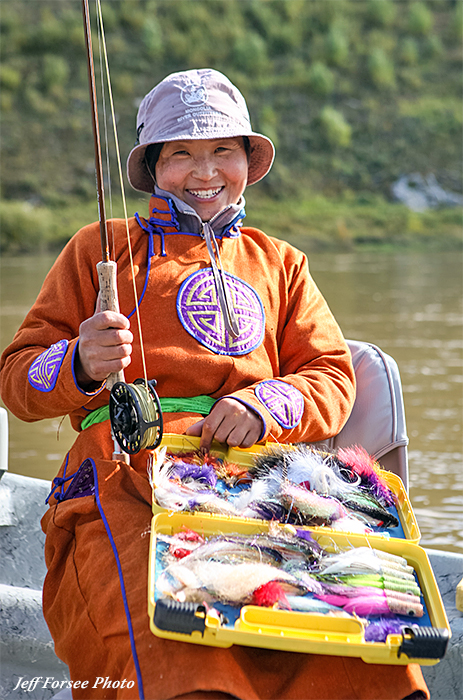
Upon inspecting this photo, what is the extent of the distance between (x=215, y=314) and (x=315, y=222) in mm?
14612

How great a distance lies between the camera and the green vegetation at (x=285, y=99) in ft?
53.5

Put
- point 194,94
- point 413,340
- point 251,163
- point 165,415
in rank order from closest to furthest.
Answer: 1. point 165,415
2. point 194,94
3. point 251,163
4. point 413,340

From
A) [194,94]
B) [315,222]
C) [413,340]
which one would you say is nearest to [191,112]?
[194,94]

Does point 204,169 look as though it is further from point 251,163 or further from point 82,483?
point 82,483

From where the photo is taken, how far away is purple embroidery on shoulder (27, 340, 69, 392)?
5.26ft

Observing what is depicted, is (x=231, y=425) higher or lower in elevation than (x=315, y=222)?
higher

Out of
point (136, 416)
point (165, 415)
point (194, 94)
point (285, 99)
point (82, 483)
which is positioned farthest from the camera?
point (285, 99)

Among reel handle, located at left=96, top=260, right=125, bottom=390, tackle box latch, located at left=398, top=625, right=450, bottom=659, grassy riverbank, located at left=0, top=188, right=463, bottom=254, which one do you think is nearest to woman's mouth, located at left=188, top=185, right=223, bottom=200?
reel handle, located at left=96, top=260, right=125, bottom=390

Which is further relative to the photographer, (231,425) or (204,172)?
(204,172)

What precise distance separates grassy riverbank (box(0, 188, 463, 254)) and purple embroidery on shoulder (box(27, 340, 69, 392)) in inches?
479

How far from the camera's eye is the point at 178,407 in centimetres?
176

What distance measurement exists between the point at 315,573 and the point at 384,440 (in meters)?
0.67

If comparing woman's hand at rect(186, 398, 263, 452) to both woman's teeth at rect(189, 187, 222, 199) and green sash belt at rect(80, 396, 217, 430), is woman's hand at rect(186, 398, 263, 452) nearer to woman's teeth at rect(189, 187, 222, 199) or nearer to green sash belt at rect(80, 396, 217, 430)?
green sash belt at rect(80, 396, 217, 430)

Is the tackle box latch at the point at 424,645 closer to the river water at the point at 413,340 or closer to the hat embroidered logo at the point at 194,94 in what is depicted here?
the river water at the point at 413,340
